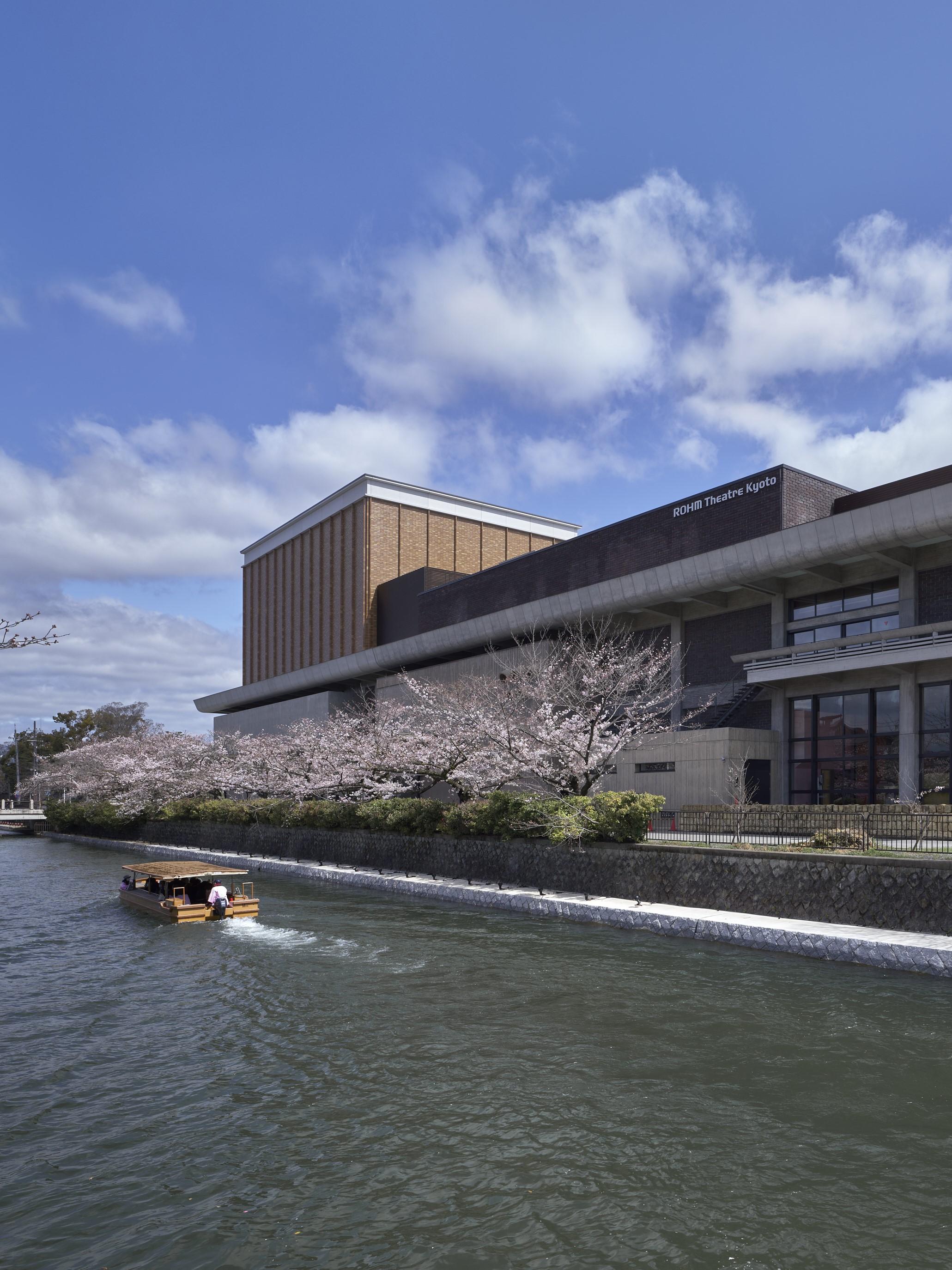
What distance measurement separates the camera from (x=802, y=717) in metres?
35.6

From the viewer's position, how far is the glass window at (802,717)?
116 feet

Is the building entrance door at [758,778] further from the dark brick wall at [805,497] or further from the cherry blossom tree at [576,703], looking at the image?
the dark brick wall at [805,497]

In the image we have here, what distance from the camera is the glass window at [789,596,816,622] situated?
36.3 metres

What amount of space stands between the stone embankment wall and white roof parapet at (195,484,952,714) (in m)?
14.7

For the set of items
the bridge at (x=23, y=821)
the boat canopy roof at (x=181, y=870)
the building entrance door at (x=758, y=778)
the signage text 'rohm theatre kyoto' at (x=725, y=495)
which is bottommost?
the bridge at (x=23, y=821)

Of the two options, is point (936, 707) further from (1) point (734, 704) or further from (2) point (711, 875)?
(2) point (711, 875)

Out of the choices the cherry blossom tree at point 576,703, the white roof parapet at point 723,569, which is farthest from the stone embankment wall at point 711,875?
the white roof parapet at point 723,569

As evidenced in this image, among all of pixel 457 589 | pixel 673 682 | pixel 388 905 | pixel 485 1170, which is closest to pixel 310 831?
pixel 388 905

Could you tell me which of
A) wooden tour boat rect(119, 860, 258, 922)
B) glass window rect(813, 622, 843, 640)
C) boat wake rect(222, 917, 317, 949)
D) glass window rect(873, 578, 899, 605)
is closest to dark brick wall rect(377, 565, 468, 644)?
glass window rect(813, 622, 843, 640)

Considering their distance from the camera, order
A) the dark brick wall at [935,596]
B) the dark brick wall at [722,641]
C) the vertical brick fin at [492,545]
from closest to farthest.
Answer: the dark brick wall at [935,596] → the dark brick wall at [722,641] → the vertical brick fin at [492,545]

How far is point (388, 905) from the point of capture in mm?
26656

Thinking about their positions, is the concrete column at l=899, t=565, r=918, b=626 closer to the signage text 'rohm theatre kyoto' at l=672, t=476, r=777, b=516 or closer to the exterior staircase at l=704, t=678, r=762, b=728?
the exterior staircase at l=704, t=678, r=762, b=728

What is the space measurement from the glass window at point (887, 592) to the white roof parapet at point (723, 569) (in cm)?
163

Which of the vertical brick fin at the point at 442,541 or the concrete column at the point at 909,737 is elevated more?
the vertical brick fin at the point at 442,541
